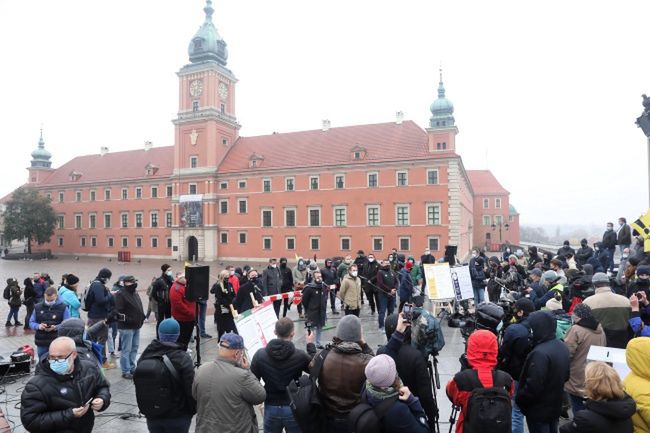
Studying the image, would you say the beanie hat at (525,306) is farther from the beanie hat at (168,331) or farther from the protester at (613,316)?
the beanie hat at (168,331)

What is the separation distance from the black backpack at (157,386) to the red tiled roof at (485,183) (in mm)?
68490

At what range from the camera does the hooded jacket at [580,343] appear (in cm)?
467

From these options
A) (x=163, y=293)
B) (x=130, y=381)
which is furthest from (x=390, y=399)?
(x=163, y=293)

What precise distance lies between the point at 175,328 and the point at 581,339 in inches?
177

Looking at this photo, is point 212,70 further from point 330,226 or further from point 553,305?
point 553,305

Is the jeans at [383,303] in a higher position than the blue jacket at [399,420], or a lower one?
lower

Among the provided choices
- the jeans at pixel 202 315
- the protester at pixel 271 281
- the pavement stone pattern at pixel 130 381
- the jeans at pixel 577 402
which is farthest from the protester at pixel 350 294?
the jeans at pixel 577 402

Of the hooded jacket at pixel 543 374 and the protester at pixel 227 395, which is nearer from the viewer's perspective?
the protester at pixel 227 395

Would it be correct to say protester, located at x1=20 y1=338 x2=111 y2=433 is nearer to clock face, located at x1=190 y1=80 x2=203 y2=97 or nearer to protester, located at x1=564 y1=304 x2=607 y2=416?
protester, located at x1=564 y1=304 x2=607 y2=416

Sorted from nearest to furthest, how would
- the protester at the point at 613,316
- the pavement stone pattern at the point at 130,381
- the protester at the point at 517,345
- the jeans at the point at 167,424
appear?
the jeans at the point at 167,424
the protester at the point at 517,345
the protester at the point at 613,316
the pavement stone pattern at the point at 130,381

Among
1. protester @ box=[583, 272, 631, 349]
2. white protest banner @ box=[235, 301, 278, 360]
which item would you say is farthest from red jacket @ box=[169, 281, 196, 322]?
protester @ box=[583, 272, 631, 349]

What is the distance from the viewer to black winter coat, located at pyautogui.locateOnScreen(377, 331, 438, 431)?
Result: 366 centimetres

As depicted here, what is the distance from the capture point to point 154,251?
49.4 meters

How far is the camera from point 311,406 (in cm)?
341
